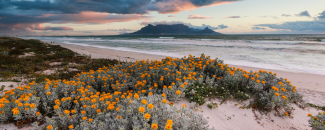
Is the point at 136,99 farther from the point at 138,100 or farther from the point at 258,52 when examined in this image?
the point at 258,52

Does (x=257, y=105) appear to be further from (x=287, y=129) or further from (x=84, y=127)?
(x=84, y=127)

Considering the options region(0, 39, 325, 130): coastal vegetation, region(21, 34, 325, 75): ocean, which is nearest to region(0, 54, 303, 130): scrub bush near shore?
region(0, 39, 325, 130): coastal vegetation

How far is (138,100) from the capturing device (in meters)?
3.38

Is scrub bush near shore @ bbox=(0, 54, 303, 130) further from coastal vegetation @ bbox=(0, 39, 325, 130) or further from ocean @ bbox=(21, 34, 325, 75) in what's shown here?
ocean @ bbox=(21, 34, 325, 75)

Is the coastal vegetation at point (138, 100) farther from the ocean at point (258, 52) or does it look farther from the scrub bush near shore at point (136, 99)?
the ocean at point (258, 52)

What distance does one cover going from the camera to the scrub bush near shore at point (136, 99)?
275 cm

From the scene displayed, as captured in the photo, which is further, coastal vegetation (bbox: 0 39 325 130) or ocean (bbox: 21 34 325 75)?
ocean (bbox: 21 34 325 75)

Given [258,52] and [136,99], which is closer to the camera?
[136,99]

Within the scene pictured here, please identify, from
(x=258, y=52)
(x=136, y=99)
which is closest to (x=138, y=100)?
(x=136, y=99)

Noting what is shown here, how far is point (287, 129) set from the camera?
153 inches

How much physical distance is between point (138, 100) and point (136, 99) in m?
0.07

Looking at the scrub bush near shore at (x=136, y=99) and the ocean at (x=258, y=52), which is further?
the ocean at (x=258, y=52)

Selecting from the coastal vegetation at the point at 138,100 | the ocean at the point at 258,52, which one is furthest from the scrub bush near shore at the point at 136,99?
the ocean at the point at 258,52

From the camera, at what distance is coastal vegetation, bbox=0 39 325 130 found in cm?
275
